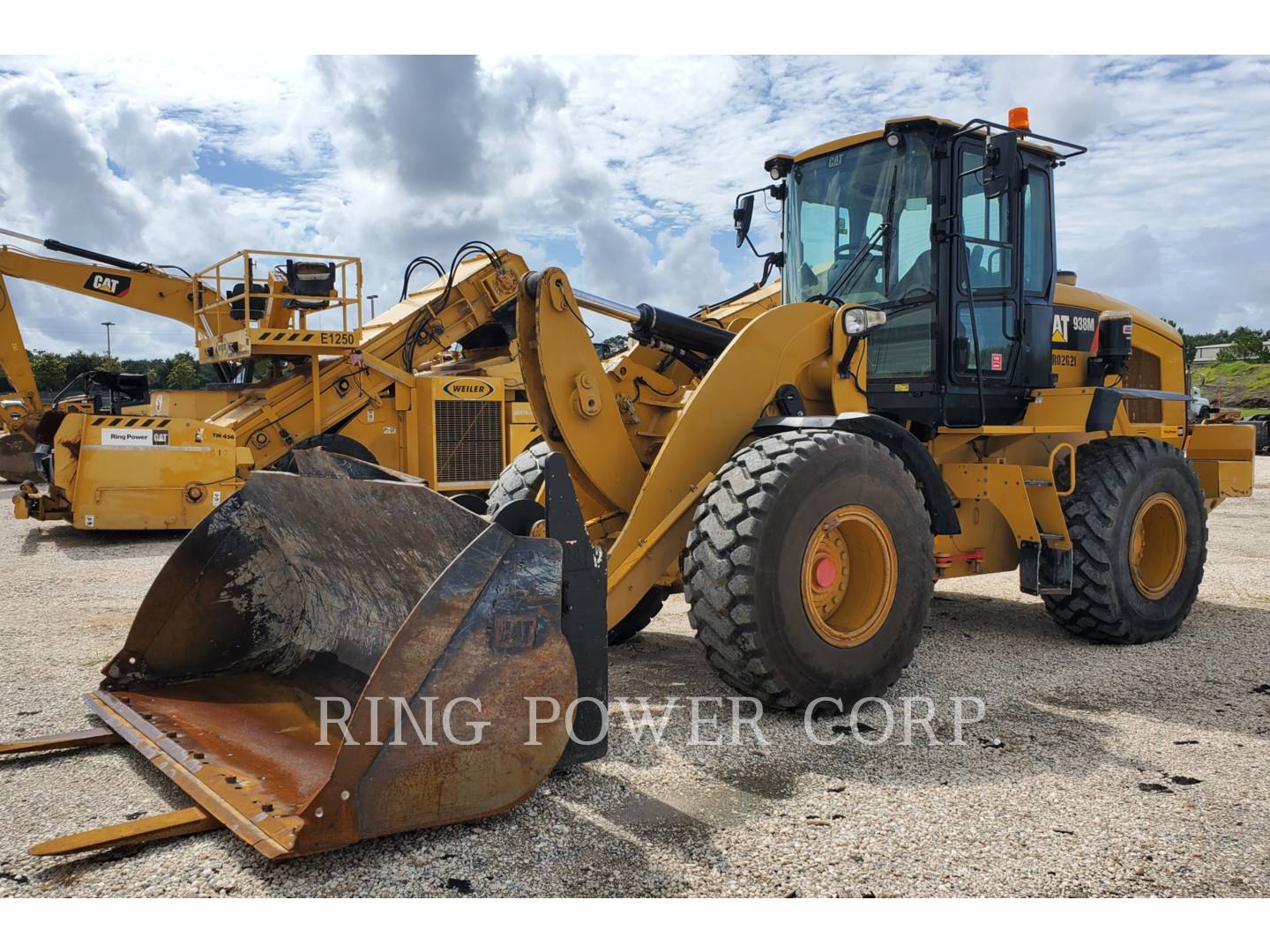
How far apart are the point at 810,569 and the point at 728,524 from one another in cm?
46

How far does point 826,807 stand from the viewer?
346 centimetres

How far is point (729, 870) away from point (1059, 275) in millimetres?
5350

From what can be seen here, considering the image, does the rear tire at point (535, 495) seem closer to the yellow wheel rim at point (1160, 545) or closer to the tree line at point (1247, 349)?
the yellow wheel rim at point (1160, 545)

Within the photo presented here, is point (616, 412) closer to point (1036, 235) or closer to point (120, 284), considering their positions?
point (1036, 235)

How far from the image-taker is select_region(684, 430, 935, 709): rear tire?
414 cm

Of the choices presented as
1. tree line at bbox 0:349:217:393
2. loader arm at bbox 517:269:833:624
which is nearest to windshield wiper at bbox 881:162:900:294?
loader arm at bbox 517:269:833:624

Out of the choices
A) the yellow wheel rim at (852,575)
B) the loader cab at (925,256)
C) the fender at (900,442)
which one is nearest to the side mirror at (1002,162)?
the loader cab at (925,256)

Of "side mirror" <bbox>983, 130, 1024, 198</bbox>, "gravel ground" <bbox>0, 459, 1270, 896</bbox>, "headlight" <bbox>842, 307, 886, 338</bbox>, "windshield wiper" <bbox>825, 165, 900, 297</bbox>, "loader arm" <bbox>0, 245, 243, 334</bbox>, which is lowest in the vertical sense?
"gravel ground" <bbox>0, 459, 1270, 896</bbox>

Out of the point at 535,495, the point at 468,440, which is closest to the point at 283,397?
the point at 468,440

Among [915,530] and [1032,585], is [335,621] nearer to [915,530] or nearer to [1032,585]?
[915,530]

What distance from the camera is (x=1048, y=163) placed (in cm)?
618

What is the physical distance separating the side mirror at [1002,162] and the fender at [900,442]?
1.27 meters

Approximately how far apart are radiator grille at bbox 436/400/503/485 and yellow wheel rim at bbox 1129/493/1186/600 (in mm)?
7890

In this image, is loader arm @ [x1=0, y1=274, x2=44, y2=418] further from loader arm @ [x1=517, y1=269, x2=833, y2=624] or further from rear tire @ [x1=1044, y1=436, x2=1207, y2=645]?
rear tire @ [x1=1044, y1=436, x2=1207, y2=645]
